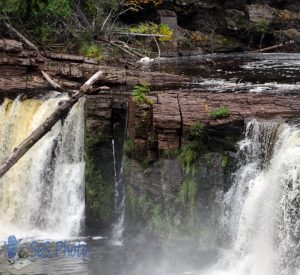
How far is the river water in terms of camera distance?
10.2 metres

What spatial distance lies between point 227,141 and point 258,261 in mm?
2703

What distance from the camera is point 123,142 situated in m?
13.6

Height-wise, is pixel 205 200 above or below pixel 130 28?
below

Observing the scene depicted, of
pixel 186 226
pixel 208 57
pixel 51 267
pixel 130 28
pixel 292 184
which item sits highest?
pixel 130 28

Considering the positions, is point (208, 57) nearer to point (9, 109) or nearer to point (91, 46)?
point (91, 46)

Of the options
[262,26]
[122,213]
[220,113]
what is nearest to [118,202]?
[122,213]

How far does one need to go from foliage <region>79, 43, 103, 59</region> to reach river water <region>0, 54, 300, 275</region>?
6096 mm

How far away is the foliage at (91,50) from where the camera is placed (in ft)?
72.2

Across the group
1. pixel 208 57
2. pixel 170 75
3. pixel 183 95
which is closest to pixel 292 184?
pixel 183 95

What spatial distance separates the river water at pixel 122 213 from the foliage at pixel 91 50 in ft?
20.0

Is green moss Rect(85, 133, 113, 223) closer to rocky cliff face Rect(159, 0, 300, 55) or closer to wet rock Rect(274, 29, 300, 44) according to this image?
rocky cliff face Rect(159, 0, 300, 55)

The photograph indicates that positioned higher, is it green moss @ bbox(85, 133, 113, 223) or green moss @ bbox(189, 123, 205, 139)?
green moss @ bbox(189, 123, 205, 139)

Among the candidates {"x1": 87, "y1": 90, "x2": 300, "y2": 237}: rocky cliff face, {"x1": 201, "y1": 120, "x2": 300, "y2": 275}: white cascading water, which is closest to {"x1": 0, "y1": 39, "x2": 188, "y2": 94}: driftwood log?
{"x1": 87, "y1": 90, "x2": 300, "y2": 237}: rocky cliff face

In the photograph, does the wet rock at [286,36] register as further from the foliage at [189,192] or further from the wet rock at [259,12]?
the foliage at [189,192]
